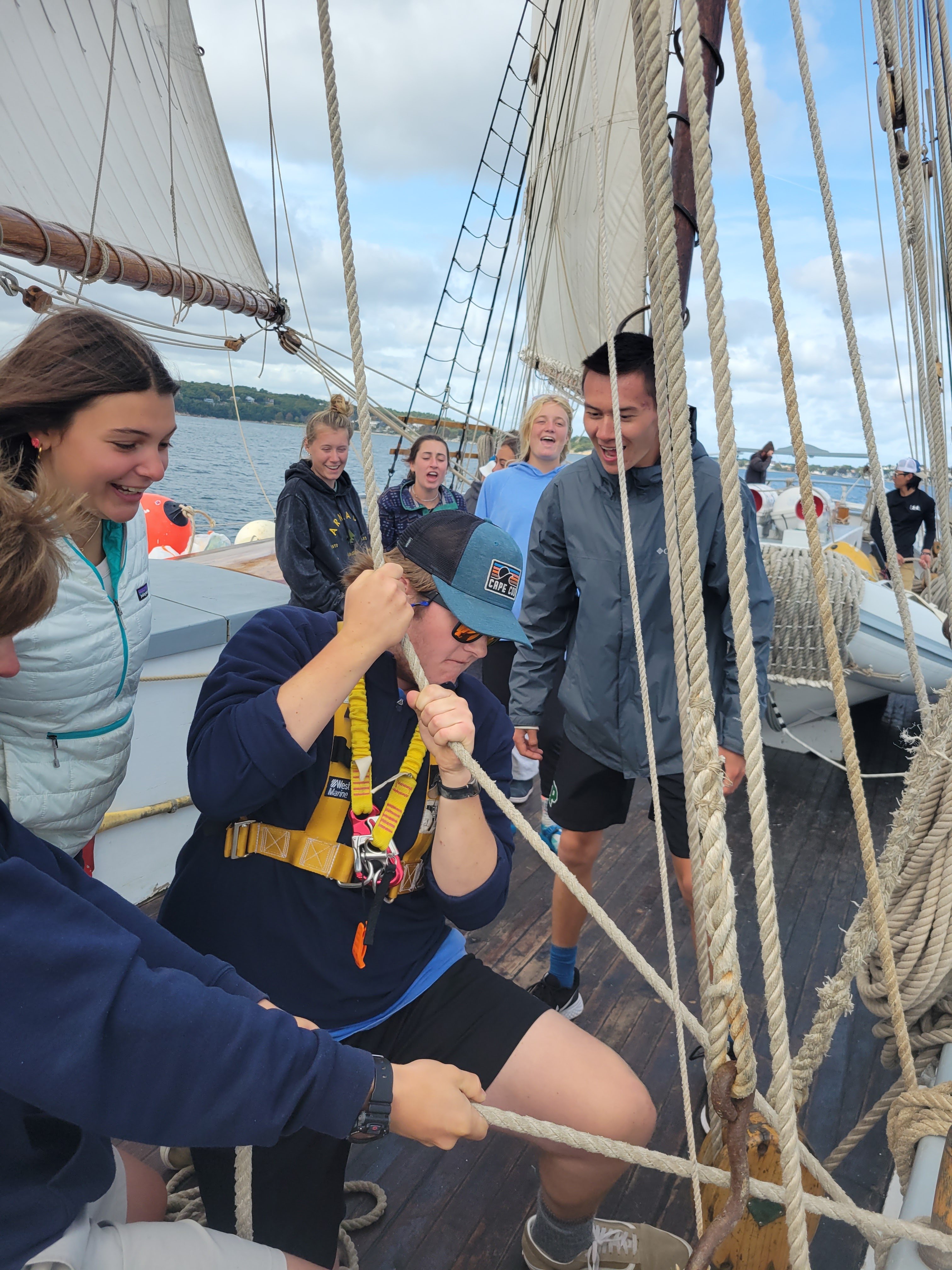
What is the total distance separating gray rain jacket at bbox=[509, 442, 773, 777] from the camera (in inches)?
71.6

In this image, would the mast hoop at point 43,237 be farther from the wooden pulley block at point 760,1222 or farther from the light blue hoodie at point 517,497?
the wooden pulley block at point 760,1222

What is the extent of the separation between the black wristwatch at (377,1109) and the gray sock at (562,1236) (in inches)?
29.4

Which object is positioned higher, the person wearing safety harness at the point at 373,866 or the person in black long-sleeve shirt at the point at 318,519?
the person in black long-sleeve shirt at the point at 318,519

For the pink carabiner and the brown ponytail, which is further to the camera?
the pink carabiner

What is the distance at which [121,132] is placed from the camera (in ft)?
12.7

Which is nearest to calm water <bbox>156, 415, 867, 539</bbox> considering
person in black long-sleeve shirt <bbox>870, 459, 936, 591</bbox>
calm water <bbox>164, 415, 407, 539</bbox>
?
calm water <bbox>164, 415, 407, 539</bbox>

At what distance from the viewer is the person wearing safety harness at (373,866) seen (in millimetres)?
1084

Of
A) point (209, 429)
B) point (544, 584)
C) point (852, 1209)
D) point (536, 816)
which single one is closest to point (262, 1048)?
point (852, 1209)

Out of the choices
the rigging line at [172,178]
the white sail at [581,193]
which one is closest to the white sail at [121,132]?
the rigging line at [172,178]

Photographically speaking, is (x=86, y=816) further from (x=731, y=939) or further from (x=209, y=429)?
(x=209, y=429)

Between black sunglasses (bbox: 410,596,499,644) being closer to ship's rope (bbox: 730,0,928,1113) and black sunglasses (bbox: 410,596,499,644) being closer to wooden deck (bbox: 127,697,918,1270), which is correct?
ship's rope (bbox: 730,0,928,1113)

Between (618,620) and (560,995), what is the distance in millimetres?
1076

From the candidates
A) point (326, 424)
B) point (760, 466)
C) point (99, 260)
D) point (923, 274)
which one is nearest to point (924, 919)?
point (923, 274)

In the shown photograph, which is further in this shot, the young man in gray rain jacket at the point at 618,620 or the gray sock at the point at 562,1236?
the young man in gray rain jacket at the point at 618,620
